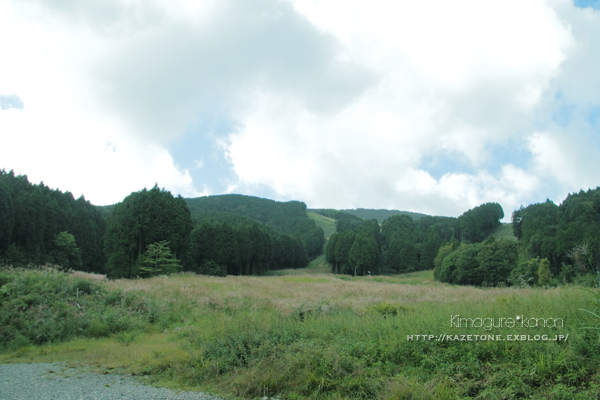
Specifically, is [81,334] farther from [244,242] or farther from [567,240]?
[567,240]

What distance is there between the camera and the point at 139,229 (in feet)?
125

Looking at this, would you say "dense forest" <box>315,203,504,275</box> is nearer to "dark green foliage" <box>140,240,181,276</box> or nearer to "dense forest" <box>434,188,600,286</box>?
"dense forest" <box>434,188,600,286</box>

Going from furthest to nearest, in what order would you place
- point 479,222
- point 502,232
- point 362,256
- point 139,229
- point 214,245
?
1. point 502,232
2. point 479,222
3. point 362,256
4. point 214,245
5. point 139,229

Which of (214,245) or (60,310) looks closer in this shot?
(60,310)

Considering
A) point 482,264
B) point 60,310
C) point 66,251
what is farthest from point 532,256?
point 66,251

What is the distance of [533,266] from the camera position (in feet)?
156

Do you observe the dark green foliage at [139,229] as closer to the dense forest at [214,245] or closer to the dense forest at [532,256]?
the dense forest at [214,245]

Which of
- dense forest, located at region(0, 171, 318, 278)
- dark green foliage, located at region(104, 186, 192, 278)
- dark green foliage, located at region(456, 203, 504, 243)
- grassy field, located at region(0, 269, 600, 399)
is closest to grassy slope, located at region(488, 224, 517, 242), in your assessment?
dark green foliage, located at region(456, 203, 504, 243)

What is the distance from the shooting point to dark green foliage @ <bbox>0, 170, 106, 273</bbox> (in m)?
46.8

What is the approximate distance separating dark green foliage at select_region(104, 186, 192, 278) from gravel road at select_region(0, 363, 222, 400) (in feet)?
99.0

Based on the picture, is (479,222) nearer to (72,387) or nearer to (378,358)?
(378,358)

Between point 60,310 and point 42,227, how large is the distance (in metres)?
50.7

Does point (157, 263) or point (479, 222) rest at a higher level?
point (479, 222)

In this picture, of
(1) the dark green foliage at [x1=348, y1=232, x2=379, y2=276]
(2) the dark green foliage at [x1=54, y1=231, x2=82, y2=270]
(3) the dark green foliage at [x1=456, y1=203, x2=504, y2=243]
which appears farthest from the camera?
(3) the dark green foliage at [x1=456, y1=203, x2=504, y2=243]
